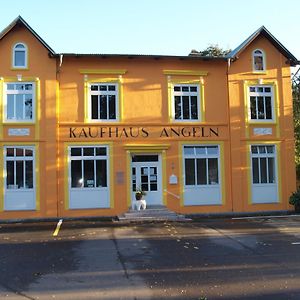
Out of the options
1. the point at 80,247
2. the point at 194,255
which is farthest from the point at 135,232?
the point at 194,255

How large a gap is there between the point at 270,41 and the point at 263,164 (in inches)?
233

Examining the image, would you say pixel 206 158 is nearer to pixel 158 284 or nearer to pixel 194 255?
pixel 194 255

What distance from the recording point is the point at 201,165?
21.7 metres

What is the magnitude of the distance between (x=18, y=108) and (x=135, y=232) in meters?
8.44

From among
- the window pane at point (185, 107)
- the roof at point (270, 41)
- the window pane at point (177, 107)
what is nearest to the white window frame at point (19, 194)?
the window pane at point (177, 107)

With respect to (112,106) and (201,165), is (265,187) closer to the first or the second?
(201,165)

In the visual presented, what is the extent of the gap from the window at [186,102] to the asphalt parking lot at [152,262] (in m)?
6.36

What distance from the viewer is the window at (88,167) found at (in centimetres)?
2073

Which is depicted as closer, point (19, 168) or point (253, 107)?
point (19, 168)

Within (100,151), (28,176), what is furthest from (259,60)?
(28,176)

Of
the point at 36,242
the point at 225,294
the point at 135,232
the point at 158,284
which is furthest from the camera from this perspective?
the point at 135,232

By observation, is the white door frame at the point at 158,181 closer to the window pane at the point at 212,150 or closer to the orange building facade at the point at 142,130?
the orange building facade at the point at 142,130

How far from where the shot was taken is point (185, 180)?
70.5ft

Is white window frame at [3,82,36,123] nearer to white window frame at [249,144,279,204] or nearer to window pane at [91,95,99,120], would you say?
window pane at [91,95,99,120]
